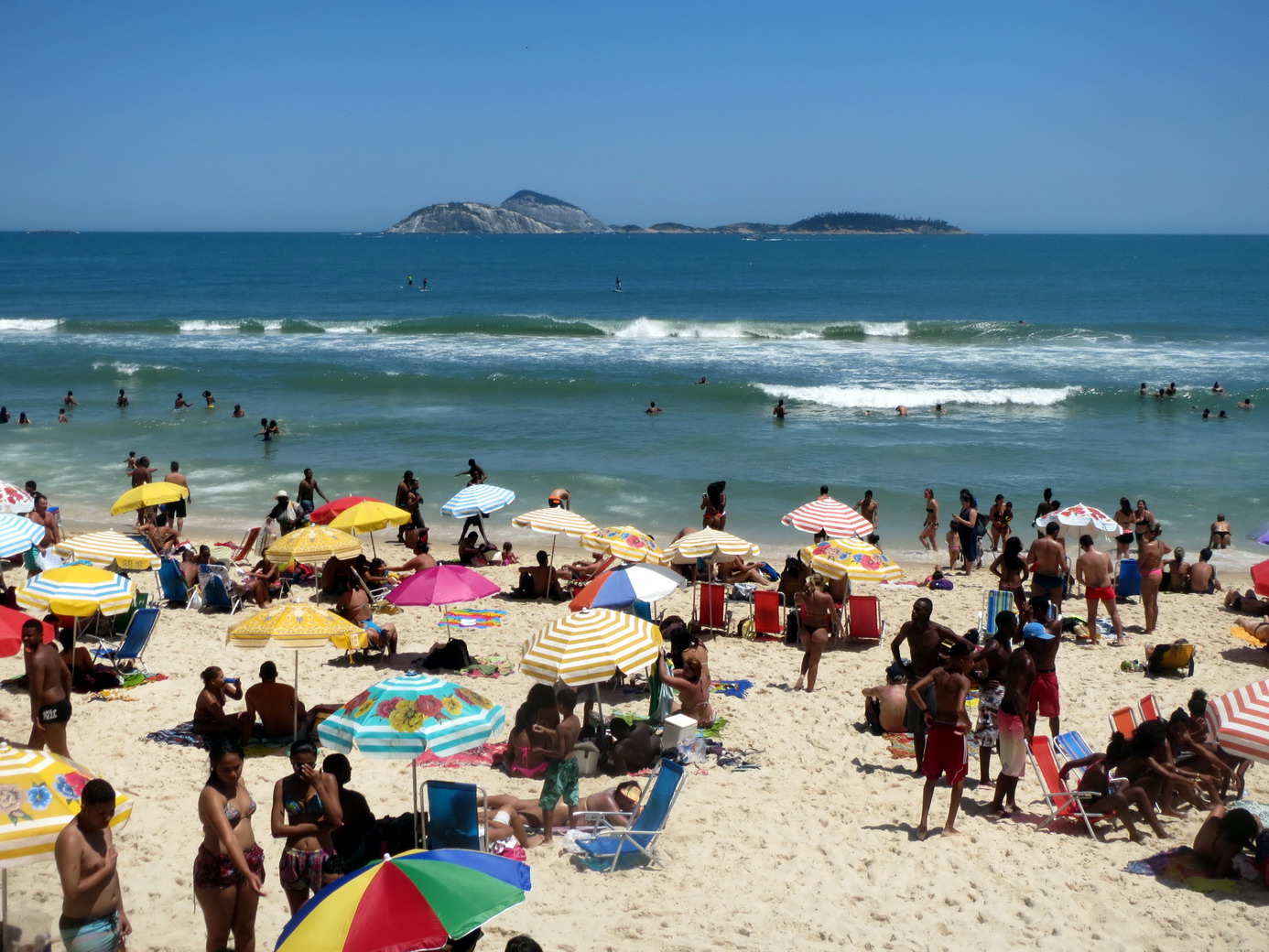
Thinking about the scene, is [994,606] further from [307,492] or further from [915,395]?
[915,395]

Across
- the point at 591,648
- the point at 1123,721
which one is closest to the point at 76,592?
the point at 591,648

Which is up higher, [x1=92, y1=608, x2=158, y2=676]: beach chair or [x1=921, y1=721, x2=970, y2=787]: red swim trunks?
[x1=921, y1=721, x2=970, y2=787]: red swim trunks

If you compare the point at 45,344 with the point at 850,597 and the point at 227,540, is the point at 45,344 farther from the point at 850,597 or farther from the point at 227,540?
the point at 850,597

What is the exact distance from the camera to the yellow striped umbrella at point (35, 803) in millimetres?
4879

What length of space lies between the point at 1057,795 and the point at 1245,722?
138 centimetres

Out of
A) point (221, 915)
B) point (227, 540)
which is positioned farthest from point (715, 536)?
point (227, 540)

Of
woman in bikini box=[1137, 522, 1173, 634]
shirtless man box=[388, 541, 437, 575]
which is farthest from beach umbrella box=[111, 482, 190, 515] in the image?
woman in bikini box=[1137, 522, 1173, 634]

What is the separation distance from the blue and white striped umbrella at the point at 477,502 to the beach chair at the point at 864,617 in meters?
4.73

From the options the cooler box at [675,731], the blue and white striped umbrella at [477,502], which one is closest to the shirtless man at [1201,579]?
the cooler box at [675,731]

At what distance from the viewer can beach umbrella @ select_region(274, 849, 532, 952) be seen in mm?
4227

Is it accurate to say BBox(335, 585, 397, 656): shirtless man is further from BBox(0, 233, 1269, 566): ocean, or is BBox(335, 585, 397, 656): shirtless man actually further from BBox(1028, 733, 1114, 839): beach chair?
BBox(0, 233, 1269, 566): ocean

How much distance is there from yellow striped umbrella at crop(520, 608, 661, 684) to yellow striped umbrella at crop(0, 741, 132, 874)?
129 inches

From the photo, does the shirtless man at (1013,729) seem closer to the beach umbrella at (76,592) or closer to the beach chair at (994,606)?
the beach chair at (994,606)

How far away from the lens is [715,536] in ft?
38.6
